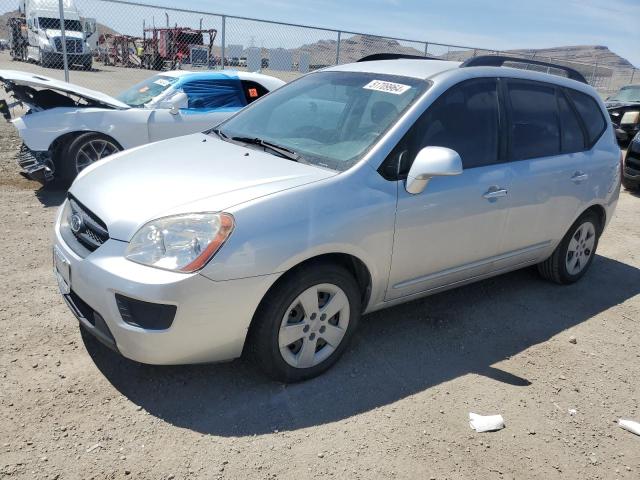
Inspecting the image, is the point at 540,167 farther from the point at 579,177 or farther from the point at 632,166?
the point at 632,166

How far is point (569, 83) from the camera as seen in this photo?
4441 mm

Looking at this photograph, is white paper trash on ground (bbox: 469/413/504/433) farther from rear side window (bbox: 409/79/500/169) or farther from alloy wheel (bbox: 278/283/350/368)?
rear side window (bbox: 409/79/500/169)

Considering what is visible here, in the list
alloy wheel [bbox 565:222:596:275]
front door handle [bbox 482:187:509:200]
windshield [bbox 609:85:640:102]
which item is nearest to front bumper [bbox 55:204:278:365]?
front door handle [bbox 482:187:509:200]

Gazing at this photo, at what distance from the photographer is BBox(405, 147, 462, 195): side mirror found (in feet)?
9.63

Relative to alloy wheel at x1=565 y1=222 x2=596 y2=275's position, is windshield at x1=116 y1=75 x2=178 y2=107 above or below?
above

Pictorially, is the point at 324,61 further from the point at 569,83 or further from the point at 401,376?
the point at 401,376

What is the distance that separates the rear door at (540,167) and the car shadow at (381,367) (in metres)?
0.46

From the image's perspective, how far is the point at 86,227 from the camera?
9.43 ft

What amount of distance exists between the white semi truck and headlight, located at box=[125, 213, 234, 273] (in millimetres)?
14896

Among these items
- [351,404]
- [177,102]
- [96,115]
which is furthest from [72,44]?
[351,404]

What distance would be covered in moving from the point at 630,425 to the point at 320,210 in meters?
2.08

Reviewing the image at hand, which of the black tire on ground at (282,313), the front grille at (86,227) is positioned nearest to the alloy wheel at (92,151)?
the front grille at (86,227)

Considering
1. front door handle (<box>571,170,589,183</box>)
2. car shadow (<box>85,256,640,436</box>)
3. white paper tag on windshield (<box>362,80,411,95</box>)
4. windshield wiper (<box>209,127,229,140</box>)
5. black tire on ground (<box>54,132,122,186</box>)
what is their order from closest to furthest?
car shadow (<box>85,256,640,436</box>)
white paper tag on windshield (<box>362,80,411,95</box>)
windshield wiper (<box>209,127,229,140</box>)
front door handle (<box>571,170,589,183</box>)
black tire on ground (<box>54,132,122,186</box>)

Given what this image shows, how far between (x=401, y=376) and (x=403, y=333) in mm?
538
